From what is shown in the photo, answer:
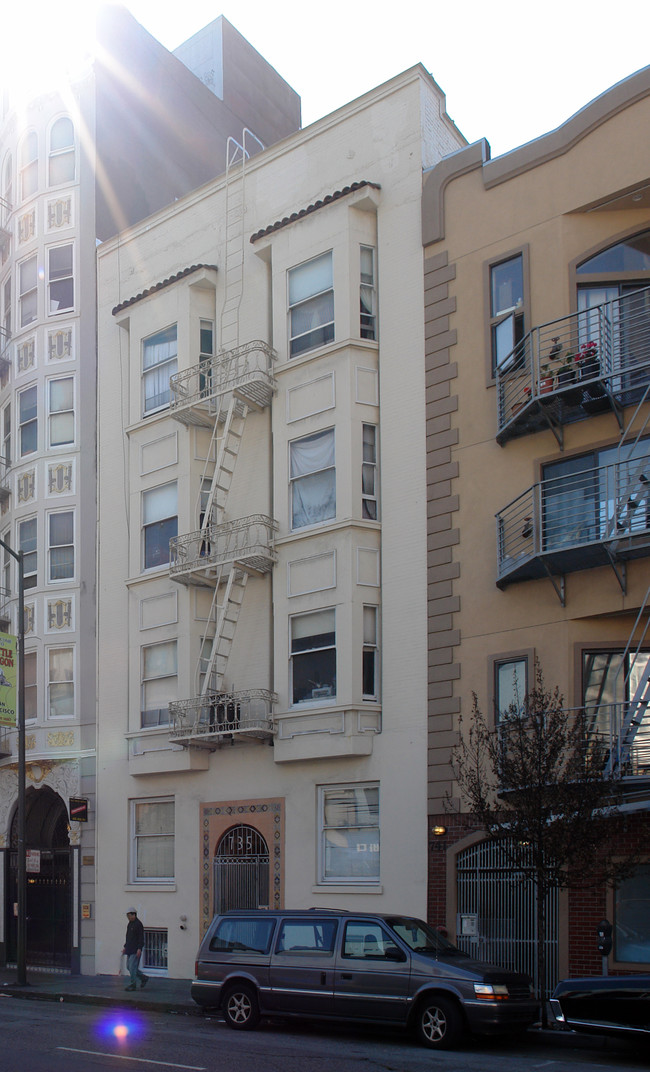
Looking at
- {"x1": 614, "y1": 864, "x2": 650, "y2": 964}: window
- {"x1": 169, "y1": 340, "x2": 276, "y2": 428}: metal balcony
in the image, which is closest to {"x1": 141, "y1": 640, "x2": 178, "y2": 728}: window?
{"x1": 169, "y1": 340, "x2": 276, "y2": 428}: metal balcony

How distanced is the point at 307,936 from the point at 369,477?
9565 mm

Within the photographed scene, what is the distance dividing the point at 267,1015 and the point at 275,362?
518 inches

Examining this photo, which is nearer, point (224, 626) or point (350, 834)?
point (350, 834)

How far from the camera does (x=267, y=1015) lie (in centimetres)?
1547

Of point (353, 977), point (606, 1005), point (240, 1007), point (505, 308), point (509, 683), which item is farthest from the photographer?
point (505, 308)

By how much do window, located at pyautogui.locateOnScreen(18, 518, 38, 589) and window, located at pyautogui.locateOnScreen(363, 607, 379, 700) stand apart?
10668mm

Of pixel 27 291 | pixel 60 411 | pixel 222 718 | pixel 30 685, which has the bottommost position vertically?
pixel 222 718

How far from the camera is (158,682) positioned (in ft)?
84.4

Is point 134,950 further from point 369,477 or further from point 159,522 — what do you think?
point 369,477

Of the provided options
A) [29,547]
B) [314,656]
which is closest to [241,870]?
[314,656]

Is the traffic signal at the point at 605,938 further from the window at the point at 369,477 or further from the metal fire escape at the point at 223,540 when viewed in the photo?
the window at the point at 369,477

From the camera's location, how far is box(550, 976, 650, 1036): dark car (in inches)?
492

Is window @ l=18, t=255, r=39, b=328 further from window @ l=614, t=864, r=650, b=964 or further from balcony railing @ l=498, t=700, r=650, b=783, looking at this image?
window @ l=614, t=864, r=650, b=964

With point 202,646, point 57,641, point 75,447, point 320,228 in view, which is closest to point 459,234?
point 320,228
